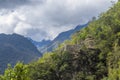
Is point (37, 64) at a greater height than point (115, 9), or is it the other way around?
point (115, 9)

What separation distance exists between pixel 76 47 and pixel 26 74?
361 feet

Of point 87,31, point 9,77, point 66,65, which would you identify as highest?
point 87,31

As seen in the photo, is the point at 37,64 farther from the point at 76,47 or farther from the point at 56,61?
the point at 76,47

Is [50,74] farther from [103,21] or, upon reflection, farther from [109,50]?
[103,21]

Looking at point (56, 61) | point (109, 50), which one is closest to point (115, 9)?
point (109, 50)

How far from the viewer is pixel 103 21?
17050 cm

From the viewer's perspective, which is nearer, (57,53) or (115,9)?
(57,53)

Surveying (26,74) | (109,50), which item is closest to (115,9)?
(109,50)

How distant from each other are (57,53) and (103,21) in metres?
30.1

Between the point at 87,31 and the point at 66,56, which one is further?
the point at 87,31

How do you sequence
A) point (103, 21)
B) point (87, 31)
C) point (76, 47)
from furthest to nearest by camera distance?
1. point (87, 31)
2. point (103, 21)
3. point (76, 47)

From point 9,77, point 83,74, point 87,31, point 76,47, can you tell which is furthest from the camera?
point 87,31

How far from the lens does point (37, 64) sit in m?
156

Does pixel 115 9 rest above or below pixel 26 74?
above
